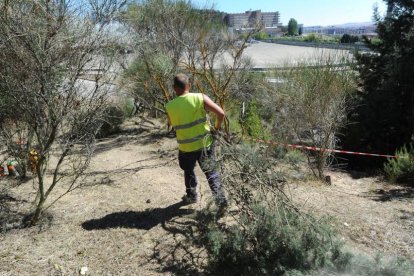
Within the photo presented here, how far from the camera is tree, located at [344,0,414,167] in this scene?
8.62m

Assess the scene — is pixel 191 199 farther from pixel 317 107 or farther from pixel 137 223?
pixel 317 107

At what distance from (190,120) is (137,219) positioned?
1.24 m

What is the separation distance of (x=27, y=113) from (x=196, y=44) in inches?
220

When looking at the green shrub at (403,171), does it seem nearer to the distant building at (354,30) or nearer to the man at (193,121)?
the man at (193,121)

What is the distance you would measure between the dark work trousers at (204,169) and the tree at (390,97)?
18.4 feet

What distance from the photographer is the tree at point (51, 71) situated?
3250 millimetres

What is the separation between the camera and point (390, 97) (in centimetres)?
868

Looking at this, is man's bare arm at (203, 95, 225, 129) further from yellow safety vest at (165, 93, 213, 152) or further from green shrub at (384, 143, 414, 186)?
green shrub at (384, 143, 414, 186)

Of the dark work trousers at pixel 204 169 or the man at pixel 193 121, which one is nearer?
the dark work trousers at pixel 204 169

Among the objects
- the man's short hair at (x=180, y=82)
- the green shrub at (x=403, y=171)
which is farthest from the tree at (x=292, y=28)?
the man's short hair at (x=180, y=82)

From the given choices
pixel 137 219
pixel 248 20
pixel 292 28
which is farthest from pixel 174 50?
pixel 292 28

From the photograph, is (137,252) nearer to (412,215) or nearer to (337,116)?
(412,215)

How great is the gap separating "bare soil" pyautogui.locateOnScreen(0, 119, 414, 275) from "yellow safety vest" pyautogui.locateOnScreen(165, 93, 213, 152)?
0.65m

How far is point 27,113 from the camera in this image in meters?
3.50
